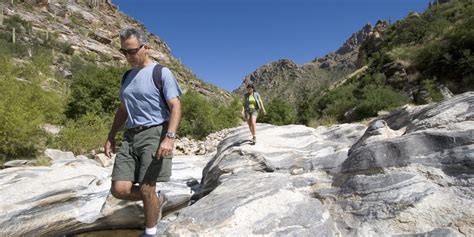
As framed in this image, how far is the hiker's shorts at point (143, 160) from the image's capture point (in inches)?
126

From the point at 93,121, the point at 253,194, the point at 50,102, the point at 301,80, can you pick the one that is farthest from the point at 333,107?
the point at 301,80

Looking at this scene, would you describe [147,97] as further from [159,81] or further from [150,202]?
[150,202]

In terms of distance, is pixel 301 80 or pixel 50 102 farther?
pixel 301 80

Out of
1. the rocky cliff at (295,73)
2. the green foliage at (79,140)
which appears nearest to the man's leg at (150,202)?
the green foliage at (79,140)

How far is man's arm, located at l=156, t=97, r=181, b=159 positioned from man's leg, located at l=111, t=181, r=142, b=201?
0.44 metres

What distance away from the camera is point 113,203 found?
18.8ft

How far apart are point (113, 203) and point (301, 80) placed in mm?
110263

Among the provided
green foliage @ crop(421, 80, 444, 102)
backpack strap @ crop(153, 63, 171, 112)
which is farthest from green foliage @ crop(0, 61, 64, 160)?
green foliage @ crop(421, 80, 444, 102)

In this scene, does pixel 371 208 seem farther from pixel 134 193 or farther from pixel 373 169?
pixel 134 193

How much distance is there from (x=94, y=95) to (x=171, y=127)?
18862mm

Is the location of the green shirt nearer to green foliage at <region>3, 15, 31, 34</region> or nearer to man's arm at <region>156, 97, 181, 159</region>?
man's arm at <region>156, 97, 181, 159</region>

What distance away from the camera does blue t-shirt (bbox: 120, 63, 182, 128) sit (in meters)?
3.26

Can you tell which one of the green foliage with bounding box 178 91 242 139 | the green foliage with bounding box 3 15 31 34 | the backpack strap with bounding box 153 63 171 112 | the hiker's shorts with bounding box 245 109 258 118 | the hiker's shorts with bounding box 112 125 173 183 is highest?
the green foliage with bounding box 3 15 31 34

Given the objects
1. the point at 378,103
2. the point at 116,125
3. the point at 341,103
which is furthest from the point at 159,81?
the point at 341,103
